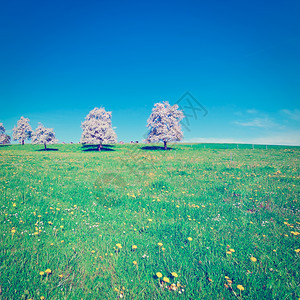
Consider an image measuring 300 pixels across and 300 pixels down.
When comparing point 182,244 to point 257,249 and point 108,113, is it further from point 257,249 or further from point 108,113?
point 108,113

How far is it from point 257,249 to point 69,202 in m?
7.08

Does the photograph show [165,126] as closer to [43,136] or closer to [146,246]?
[43,136]

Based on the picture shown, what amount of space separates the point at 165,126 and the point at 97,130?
21003 mm

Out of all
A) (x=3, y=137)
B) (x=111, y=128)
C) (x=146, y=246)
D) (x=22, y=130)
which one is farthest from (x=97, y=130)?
(x=3, y=137)

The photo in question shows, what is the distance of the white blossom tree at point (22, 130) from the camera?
7744 cm

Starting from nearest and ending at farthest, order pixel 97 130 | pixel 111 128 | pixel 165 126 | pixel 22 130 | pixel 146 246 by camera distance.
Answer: pixel 146 246 < pixel 165 126 < pixel 97 130 < pixel 111 128 < pixel 22 130

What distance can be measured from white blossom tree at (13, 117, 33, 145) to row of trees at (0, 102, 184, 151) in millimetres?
21563

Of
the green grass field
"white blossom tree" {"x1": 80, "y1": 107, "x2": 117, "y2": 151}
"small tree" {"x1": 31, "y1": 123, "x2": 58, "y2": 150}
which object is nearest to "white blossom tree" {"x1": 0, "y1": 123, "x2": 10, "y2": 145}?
"small tree" {"x1": 31, "y1": 123, "x2": 58, "y2": 150}

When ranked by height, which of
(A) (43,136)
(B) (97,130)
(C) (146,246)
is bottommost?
(C) (146,246)

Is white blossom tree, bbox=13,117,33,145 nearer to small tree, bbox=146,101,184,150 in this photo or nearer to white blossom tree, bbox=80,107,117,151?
white blossom tree, bbox=80,107,117,151

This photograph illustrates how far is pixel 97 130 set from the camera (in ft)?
182

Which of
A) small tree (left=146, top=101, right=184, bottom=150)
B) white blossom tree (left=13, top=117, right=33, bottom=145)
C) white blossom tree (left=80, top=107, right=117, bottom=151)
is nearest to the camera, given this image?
small tree (left=146, top=101, right=184, bottom=150)

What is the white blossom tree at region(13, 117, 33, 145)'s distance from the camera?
254 feet

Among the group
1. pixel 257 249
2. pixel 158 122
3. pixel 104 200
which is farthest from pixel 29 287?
pixel 158 122
